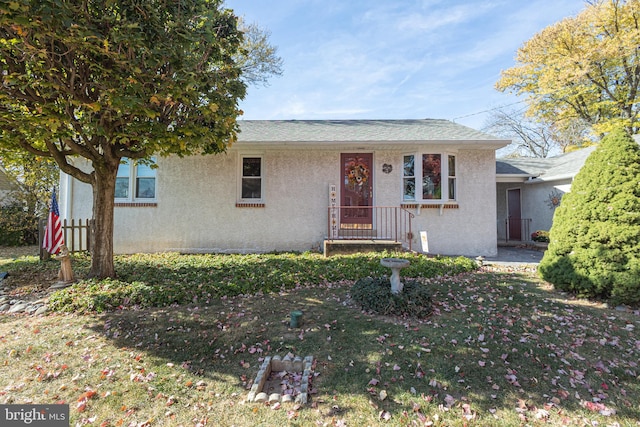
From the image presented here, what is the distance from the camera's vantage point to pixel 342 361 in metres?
2.95

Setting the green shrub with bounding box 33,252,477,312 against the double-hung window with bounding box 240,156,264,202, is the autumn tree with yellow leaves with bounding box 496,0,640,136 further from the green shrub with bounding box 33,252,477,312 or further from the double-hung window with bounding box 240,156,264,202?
the double-hung window with bounding box 240,156,264,202

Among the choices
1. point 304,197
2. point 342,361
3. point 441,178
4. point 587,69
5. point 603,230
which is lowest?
point 342,361

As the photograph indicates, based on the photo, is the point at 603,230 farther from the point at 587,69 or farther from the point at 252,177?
the point at 587,69

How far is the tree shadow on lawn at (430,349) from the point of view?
2.42 m

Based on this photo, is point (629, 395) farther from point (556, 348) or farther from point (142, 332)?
point (142, 332)

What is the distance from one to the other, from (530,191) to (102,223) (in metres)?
13.0

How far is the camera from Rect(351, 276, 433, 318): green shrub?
3.94 metres

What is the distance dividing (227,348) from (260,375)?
31.4 inches

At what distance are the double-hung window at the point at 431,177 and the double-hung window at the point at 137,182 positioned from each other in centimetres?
751

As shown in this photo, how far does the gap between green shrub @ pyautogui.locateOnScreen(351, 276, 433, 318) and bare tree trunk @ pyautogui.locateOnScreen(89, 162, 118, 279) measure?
470 cm

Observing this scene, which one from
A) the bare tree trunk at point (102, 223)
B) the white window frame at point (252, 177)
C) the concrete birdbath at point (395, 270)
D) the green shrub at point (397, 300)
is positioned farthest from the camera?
the white window frame at point (252, 177)

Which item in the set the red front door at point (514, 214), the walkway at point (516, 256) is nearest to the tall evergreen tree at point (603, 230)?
the walkway at point (516, 256)

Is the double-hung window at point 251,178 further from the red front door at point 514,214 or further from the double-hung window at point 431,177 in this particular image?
the red front door at point 514,214

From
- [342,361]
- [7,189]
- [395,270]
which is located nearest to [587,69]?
[395,270]
